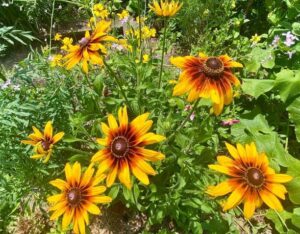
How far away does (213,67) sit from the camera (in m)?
1.29

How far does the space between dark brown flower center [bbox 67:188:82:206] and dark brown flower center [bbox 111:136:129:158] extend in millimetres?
201

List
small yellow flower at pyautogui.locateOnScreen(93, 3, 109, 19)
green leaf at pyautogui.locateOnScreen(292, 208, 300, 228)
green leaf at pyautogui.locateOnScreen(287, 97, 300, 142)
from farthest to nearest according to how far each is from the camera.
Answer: small yellow flower at pyautogui.locateOnScreen(93, 3, 109, 19) → green leaf at pyautogui.locateOnScreen(287, 97, 300, 142) → green leaf at pyautogui.locateOnScreen(292, 208, 300, 228)

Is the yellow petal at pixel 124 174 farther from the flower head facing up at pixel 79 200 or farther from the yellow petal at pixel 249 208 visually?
the yellow petal at pixel 249 208

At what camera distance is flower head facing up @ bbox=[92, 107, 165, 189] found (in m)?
1.21

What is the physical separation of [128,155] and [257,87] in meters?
1.30

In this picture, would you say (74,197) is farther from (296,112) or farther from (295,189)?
(296,112)

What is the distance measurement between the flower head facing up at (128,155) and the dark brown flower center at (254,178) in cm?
28

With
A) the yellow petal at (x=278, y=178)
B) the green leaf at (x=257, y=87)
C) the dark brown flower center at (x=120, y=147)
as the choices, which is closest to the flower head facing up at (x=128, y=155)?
the dark brown flower center at (x=120, y=147)

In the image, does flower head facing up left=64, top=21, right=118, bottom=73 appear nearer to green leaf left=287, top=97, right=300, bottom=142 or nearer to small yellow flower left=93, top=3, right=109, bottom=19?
small yellow flower left=93, top=3, right=109, bottom=19

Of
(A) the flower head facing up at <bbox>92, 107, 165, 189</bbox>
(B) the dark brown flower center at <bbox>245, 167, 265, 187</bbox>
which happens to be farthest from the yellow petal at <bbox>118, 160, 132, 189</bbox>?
(B) the dark brown flower center at <bbox>245, 167, 265, 187</bbox>

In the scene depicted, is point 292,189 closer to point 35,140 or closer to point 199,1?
point 35,140

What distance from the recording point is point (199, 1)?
305 centimetres

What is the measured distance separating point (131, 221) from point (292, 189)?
89 cm

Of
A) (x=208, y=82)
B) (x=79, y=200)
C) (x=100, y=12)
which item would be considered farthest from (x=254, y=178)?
(x=100, y=12)
